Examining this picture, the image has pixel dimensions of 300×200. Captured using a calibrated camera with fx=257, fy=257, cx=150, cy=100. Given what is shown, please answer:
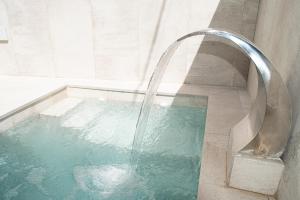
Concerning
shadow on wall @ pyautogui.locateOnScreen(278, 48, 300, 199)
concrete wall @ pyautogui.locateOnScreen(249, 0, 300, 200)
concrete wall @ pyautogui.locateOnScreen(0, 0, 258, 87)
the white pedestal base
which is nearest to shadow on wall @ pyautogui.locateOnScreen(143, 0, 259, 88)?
concrete wall @ pyautogui.locateOnScreen(0, 0, 258, 87)

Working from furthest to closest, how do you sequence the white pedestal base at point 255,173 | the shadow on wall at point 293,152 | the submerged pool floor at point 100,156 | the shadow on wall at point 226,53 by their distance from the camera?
the shadow on wall at point 226,53
the submerged pool floor at point 100,156
the white pedestal base at point 255,173
the shadow on wall at point 293,152

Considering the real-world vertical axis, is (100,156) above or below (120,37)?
below

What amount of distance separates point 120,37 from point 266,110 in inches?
96.2

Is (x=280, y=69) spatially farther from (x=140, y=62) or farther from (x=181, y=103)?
(x=140, y=62)

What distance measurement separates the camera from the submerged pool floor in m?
1.61

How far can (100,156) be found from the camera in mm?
1990

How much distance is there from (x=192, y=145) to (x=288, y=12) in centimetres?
113

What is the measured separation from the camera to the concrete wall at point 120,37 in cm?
297

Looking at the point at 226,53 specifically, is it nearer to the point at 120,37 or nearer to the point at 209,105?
the point at 209,105

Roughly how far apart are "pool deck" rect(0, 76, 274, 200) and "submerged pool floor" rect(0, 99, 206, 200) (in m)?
0.15

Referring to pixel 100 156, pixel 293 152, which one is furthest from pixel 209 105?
pixel 293 152

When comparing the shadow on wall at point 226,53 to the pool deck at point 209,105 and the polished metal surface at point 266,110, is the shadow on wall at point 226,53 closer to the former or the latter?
the pool deck at point 209,105

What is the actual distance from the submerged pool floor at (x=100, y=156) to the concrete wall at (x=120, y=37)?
0.76 m

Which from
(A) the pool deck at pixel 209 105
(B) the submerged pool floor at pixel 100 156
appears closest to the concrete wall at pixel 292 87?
(A) the pool deck at pixel 209 105
